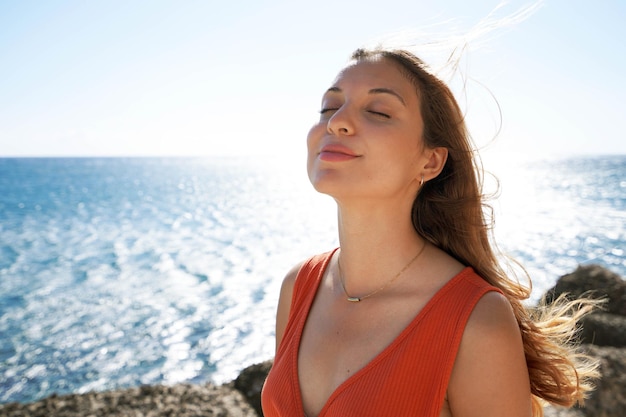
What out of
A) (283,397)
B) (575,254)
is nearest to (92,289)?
(283,397)

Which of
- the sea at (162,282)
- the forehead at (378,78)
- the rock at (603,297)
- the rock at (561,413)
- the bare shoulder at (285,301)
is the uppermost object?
the forehead at (378,78)

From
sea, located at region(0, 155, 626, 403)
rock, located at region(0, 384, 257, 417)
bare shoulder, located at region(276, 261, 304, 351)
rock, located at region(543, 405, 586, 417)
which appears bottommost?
sea, located at region(0, 155, 626, 403)

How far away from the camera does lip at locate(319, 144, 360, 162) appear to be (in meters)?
2.15

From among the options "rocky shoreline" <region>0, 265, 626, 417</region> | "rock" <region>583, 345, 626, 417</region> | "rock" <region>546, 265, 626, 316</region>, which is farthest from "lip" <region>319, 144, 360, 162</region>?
"rock" <region>546, 265, 626, 316</region>

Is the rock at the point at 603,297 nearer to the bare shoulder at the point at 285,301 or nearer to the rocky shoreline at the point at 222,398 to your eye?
the rocky shoreline at the point at 222,398

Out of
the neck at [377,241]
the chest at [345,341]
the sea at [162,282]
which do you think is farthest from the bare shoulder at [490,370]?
the sea at [162,282]

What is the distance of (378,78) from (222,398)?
3.81m

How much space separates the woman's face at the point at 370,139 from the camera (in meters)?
2.14

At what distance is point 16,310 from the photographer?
15.6 m

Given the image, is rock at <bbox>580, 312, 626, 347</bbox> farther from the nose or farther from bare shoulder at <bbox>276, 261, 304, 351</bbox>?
the nose

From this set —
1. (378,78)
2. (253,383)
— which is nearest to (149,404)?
(253,383)

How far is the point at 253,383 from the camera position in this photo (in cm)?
526

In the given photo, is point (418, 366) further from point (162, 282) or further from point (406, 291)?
point (162, 282)

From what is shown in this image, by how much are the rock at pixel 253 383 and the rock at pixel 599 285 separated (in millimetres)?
3686
